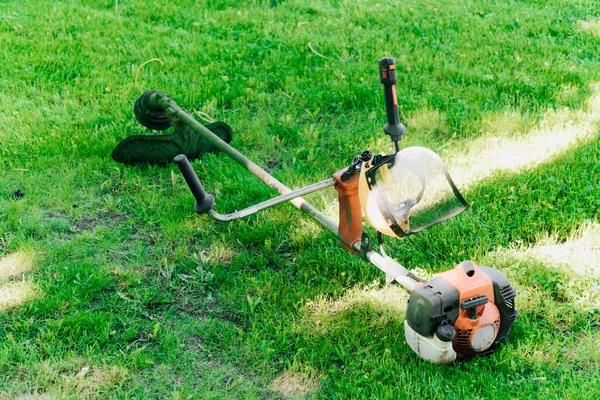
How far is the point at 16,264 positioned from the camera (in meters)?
3.38

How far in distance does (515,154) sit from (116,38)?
11.5 feet

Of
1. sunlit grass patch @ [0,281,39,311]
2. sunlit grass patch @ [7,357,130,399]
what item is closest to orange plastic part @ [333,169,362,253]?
sunlit grass patch @ [7,357,130,399]

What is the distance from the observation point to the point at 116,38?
226 inches

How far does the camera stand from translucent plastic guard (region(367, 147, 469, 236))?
99.3 inches

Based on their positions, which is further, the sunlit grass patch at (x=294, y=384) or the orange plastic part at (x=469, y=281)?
the sunlit grass patch at (x=294, y=384)

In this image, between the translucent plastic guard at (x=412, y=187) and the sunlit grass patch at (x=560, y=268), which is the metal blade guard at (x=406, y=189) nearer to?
the translucent plastic guard at (x=412, y=187)

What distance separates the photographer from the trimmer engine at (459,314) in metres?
2.47

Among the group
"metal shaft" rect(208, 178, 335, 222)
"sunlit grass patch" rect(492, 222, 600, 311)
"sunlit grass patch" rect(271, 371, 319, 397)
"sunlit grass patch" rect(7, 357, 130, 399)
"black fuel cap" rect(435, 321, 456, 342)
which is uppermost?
"metal shaft" rect(208, 178, 335, 222)

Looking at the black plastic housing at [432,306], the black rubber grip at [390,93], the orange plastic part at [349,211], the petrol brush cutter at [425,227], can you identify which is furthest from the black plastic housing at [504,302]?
the black rubber grip at [390,93]

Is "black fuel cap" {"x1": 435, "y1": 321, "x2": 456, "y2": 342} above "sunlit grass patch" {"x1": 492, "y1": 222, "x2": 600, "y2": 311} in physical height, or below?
above

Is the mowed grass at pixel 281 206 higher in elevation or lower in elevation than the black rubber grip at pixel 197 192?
lower

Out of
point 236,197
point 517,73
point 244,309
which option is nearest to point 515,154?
point 517,73

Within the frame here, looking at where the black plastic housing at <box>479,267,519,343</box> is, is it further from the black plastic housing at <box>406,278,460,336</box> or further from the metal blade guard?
the metal blade guard

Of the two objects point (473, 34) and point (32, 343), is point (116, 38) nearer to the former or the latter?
point (473, 34)
